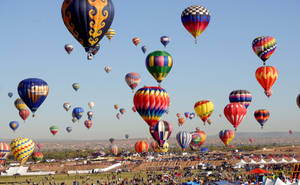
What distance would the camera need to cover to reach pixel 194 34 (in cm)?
4353

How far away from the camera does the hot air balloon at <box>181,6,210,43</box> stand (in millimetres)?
43312

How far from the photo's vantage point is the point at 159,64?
42.8 metres

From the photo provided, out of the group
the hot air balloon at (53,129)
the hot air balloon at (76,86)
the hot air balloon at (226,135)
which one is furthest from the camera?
the hot air balloon at (53,129)

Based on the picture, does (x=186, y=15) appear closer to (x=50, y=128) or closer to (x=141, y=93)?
(x=141, y=93)

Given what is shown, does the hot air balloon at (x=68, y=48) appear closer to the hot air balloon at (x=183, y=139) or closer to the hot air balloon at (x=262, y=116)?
the hot air balloon at (x=183, y=139)

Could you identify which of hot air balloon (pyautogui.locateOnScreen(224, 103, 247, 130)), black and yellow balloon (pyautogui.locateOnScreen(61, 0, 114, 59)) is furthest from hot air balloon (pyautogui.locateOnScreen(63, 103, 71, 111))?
black and yellow balloon (pyautogui.locateOnScreen(61, 0, 114, 59))

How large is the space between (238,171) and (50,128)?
1832 inches

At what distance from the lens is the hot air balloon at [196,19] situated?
4331 cm

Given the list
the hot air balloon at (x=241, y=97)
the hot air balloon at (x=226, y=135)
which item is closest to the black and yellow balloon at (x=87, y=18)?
the hot air balloon at (x=241, y=97)

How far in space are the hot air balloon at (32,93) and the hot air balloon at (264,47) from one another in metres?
24.3

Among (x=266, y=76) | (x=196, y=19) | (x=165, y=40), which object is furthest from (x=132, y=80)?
(x=196, y=19)

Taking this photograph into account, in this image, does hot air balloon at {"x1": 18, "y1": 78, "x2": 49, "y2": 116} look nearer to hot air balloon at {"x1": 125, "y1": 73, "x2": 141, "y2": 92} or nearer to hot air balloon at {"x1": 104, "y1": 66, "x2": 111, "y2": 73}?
hot air balloon at {"x1": 125, "y1": 73, "x2": 141, "y2": 92}

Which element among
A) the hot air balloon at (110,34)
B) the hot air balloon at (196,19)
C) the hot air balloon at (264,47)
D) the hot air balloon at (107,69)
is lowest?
the hot air balloon at (264,47)

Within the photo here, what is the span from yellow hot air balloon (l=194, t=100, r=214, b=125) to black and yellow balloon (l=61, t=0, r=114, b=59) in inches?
1095
